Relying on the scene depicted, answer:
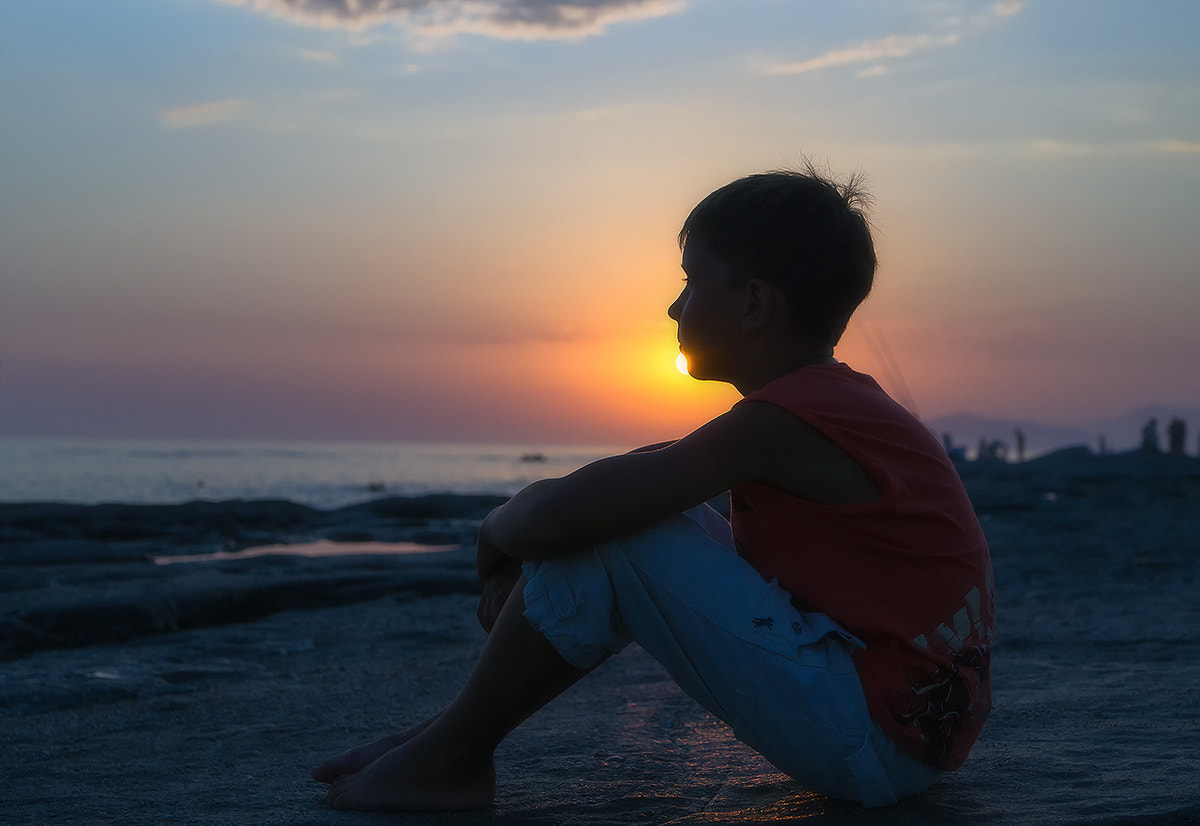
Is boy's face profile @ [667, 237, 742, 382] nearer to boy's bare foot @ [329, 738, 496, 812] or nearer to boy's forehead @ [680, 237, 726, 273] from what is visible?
boy's forehead @ [680, 237, 726, 273]

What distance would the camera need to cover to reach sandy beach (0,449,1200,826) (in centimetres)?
193

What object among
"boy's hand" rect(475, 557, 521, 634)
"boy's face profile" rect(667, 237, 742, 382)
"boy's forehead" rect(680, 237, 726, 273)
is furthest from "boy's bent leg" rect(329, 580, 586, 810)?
"boy's forehead" rect(680, 237, 726, 273)

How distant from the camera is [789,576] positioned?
70.5 inches

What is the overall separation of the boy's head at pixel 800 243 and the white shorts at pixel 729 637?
495mm

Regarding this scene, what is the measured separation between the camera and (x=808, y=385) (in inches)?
69.2

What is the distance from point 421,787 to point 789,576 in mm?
820

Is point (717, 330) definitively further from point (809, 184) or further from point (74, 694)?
point (74, 694)

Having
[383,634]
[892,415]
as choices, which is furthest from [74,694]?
[892,415]

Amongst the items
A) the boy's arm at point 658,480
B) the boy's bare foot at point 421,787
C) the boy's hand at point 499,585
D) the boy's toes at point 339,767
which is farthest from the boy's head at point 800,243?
the boy's toes at point 339,767

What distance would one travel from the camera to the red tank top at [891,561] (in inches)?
67.4

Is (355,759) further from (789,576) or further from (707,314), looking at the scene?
(707,314)

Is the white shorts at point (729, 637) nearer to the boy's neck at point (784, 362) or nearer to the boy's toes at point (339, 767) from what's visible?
the boy's neck at point (784, 362)

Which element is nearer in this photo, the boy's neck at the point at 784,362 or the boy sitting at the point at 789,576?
the boy sitting at the point at 789,576

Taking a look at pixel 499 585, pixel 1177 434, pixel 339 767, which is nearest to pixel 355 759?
pixel 339 767
